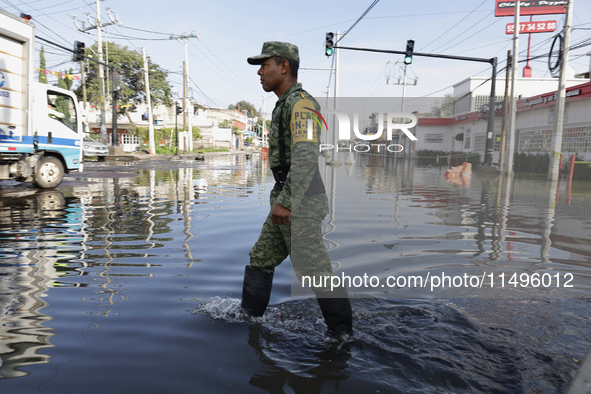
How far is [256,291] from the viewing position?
3012 mm

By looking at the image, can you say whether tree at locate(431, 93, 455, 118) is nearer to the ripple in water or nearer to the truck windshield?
the truck windshield

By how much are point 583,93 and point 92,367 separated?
23999mm

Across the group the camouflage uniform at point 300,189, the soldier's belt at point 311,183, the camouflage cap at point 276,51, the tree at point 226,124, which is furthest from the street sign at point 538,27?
the tree at point 226,124

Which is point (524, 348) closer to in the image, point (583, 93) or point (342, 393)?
point (342, 393)

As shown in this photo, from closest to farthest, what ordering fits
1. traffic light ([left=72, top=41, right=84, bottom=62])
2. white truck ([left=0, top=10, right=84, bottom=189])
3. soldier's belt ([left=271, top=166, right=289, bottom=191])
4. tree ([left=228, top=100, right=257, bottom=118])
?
1. soldier's belt ([left=271, top=166, right=289, bottom=191])
2. white truck ([left=0, top=10, right=84, bottom=189])
3. traffic light ([left=72, top=41, right=84, bottom=62])
4. tree ([left=228, top=100, right=257, bottom=118])

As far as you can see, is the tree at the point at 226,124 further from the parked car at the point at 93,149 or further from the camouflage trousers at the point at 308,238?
the camouflage trousers at the point at 308,238

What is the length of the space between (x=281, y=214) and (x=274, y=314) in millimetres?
963

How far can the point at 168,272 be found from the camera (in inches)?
171

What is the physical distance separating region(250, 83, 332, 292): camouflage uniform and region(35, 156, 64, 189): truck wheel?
10.2 meters

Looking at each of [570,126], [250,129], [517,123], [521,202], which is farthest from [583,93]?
[250,129]

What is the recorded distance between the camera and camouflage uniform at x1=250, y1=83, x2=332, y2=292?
259 cm

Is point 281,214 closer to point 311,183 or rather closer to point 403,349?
point 311,183

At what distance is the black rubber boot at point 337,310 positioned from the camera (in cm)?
278

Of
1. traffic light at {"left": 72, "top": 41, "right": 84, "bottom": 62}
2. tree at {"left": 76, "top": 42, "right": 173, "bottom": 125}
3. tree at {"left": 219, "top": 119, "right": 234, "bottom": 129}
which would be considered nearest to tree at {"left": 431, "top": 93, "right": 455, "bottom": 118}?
tree at {"left": 219, "top": 119, "right": 234, "bottom": 129}
